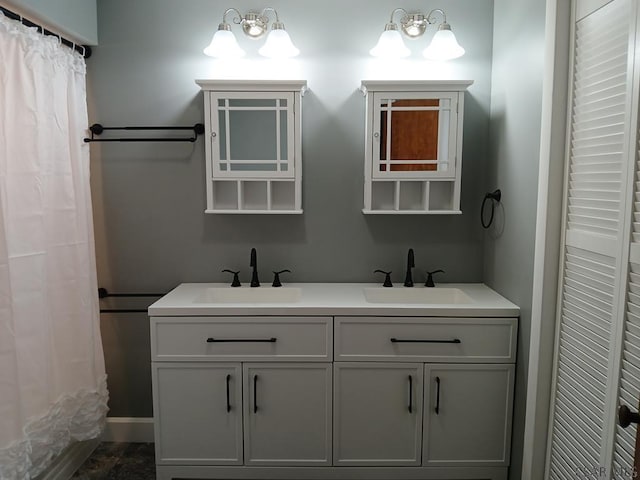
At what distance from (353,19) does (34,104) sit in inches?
60.9

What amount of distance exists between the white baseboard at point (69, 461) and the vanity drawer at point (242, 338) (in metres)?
0.74

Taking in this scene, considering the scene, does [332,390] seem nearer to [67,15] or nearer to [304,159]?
[304,159]

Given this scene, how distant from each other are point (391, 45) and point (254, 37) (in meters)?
0.69

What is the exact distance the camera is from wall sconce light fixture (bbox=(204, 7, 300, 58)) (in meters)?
2.26

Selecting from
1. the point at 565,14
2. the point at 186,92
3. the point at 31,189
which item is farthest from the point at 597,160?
the point at 31,189

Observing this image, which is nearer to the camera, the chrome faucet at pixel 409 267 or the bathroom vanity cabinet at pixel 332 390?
the bathroom vanity cabinet at pixel 332 390

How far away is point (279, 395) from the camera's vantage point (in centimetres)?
211

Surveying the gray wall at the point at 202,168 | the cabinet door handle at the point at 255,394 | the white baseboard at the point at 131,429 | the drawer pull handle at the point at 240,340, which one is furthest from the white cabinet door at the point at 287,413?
the white baseboard at the point at 131,429

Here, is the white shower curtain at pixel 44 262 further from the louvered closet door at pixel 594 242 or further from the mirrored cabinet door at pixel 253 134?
the louvered closet door at pixel 594 242

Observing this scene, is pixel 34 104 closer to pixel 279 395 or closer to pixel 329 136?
pixel 329 136

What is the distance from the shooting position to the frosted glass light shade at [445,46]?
7.34ft

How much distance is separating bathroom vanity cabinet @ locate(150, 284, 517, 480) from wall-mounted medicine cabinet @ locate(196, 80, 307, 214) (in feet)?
2.09

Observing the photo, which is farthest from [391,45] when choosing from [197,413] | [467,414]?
[197,413]

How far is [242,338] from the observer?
2068mm
